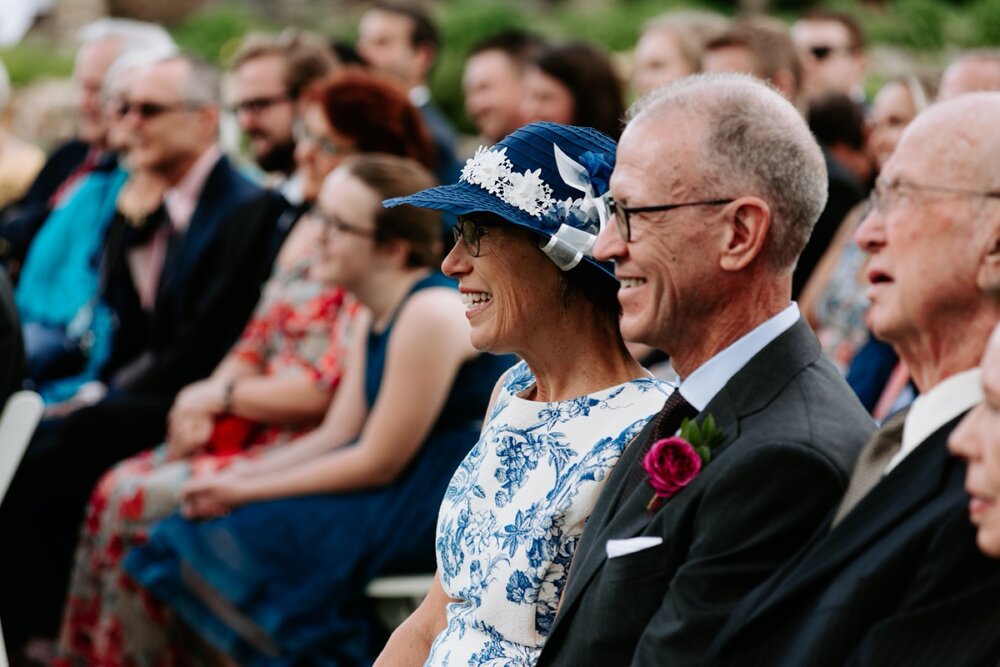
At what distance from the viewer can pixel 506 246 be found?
10.4ft

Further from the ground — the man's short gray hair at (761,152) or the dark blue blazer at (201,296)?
the man's short gray hair at (761,152)

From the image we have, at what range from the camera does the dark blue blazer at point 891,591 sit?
2070 mm

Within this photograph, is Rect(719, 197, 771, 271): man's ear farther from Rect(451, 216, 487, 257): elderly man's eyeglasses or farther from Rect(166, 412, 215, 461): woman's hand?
Rect(166, 412, 215, 461): woman's hand

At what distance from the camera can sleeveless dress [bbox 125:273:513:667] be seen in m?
4.90

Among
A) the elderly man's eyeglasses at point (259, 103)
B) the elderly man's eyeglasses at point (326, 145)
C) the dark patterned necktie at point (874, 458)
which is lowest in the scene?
the elderly man's eyeglasses at point (259, 103)

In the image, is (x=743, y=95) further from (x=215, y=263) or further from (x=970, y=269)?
(x=215, y=263)

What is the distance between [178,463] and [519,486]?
3068 mm

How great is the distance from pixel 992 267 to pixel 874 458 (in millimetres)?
341

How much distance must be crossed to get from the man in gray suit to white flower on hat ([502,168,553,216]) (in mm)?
309

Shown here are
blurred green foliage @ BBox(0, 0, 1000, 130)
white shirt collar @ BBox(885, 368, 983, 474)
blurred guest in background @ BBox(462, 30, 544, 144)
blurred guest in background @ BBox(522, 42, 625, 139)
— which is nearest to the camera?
white shirt collar @ BBox(885, 368, 983, 474)

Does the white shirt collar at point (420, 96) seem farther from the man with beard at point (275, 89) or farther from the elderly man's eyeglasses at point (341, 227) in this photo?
the elderly man's eyeglasses at point (341, 227)

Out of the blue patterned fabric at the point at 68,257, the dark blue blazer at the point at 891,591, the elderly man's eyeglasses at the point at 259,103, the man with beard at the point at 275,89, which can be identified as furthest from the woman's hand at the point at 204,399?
the dark blue blazer at the point at 891,591

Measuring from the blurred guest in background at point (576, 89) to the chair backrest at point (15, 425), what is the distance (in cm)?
302

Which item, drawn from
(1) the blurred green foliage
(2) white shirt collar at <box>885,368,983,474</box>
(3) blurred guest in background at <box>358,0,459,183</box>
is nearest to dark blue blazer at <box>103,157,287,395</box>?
(3) blurred guest in background at <box>358,0,459,183</box>
